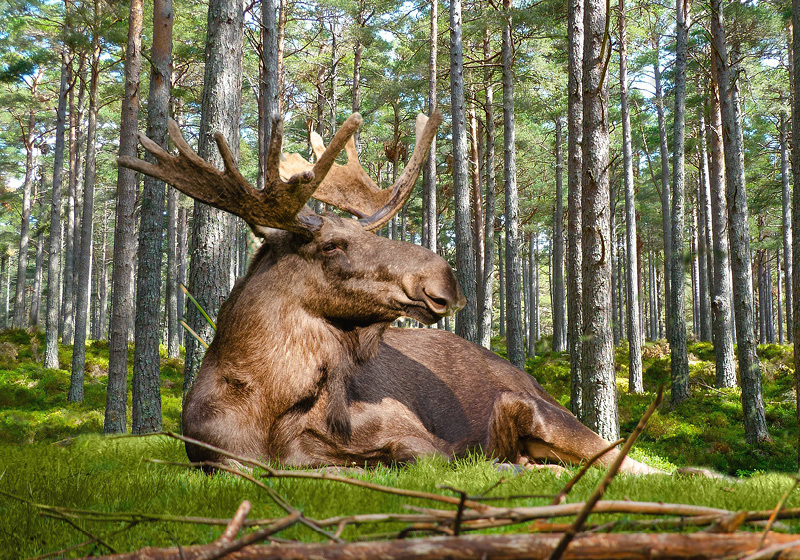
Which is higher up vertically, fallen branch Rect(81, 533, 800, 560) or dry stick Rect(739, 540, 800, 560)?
dry stick Rect(739, 540, 800, 560)

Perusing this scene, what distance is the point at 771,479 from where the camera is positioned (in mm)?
3738

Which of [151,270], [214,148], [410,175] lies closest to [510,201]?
[151,270]

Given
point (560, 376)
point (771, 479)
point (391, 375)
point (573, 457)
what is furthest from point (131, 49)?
point (560, 376)

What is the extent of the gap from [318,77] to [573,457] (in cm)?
2769

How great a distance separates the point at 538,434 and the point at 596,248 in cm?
235

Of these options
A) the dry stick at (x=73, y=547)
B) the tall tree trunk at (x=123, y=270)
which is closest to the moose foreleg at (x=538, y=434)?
the dry stick at (x=73, y=547)

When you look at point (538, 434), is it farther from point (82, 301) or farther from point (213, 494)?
point (82, 301)

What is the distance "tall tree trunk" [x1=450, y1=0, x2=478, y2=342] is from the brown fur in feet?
35.2

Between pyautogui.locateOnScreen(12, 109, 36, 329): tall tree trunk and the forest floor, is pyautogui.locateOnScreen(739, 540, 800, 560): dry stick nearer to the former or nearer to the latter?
the forest floor

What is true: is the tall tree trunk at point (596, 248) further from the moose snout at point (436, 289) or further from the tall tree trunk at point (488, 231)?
the tall tree trunk at point (488, 231)

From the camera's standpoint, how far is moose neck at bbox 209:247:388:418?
4.22 meters

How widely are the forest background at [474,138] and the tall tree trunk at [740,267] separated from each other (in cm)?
5

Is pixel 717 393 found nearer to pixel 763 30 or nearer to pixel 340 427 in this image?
pixel 763 30

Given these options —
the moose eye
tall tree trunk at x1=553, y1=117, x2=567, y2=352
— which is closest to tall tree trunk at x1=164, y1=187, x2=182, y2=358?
tall tree trunk at x1=553, y1=117, x2=567, y2=352
